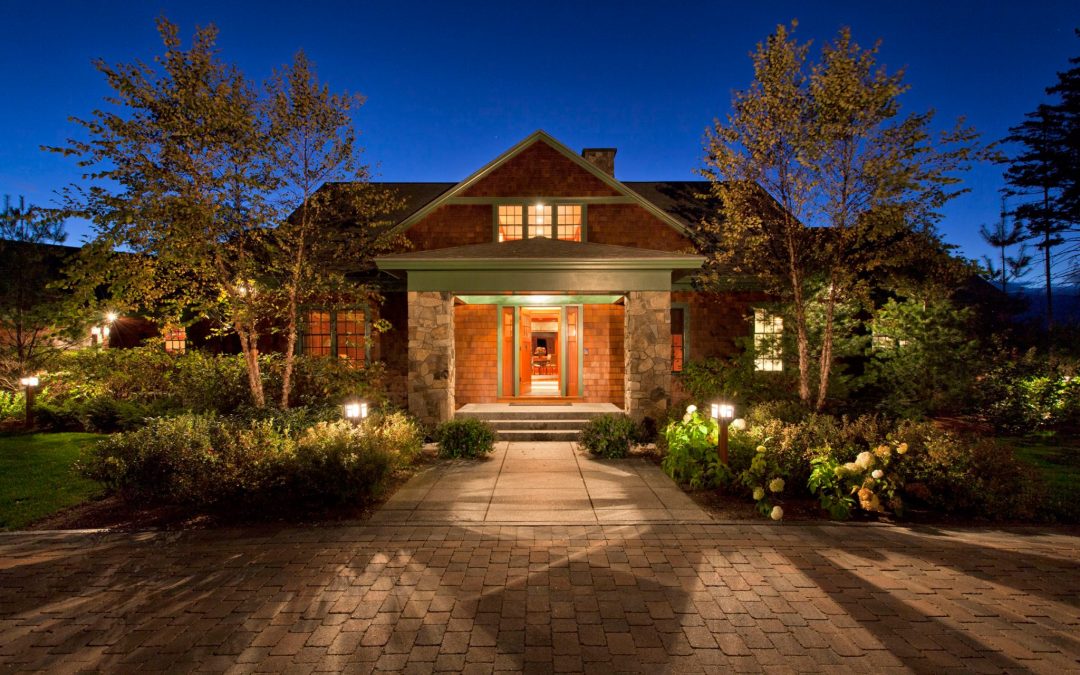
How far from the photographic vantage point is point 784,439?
6859mm

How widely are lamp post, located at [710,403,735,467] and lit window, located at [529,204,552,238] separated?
8058 mm

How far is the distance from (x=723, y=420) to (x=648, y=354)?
3777 mm

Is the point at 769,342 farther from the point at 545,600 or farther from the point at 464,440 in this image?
the point at 545,600

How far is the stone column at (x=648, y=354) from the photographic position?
411 inches

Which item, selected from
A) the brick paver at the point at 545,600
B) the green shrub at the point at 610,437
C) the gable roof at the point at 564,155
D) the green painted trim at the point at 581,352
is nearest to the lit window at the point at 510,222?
the gable roof at the point at 564,155

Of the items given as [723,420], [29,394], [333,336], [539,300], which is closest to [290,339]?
[333,336]

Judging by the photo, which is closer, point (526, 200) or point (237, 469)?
point (237, 469)

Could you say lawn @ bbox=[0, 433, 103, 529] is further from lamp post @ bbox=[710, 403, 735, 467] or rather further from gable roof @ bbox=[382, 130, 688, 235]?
lamp post @ bbox=[710, 403, 735, 467]

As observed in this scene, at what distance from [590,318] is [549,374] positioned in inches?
210

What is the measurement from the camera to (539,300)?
511 inches

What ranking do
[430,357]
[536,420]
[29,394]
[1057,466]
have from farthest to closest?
[29,394]
[536,420]
[430,357]
[1057,466]

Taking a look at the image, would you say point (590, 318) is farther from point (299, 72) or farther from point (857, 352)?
point (299, 72)

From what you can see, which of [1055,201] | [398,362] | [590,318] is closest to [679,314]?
[590,318]

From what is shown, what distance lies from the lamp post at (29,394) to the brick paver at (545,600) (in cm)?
880
